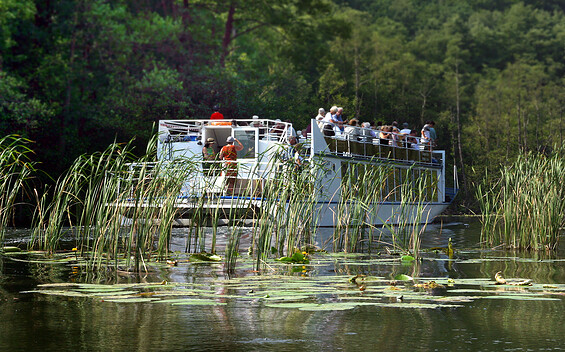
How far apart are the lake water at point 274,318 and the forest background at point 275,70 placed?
26.8ft

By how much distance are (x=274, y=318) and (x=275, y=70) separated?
4246 centimetres

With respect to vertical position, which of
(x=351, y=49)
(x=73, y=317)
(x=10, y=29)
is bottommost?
(x=73, y=317)

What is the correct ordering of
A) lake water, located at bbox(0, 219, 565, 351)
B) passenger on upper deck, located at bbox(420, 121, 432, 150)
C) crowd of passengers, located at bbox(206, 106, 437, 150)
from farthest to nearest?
passenger on upper deck, located at bbox(420, 121, 432, 150) < crowd of passengers, located at bbox(206, 106, 437, 150) < lake water, located at bbox(0, 219, 565, 351)

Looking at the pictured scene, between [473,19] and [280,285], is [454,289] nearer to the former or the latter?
[280,285]

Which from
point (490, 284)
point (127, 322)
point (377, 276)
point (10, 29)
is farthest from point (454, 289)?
point (10, 29)

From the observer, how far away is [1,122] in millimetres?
28438

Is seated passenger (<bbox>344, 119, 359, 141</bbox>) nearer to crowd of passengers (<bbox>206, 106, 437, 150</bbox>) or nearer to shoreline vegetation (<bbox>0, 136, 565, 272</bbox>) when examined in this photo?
crowd of passengers (<bbox>206, 106, 437, 150</bbox>)

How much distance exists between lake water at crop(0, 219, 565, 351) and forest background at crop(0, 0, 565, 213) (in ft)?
26.8

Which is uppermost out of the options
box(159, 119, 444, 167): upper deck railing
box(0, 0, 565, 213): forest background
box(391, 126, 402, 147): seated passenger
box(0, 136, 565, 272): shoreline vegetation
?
box(0, 0, 565, 213): forest background

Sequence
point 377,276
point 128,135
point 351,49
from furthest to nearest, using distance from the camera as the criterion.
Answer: point 351,49 → point 128,135 → point 377,276

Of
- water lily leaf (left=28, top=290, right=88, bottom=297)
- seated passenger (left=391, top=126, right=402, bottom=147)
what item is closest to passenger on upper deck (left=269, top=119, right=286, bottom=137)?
seated passenger (left=391, top=126, right=402, bottom=147)

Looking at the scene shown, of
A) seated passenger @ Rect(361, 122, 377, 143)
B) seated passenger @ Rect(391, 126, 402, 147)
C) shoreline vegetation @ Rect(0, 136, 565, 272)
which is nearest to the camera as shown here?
shoreline vegetation @ Rect(0, 136, 565, 272)

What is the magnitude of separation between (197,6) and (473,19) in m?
36.9

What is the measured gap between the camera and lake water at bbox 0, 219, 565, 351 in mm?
6234
